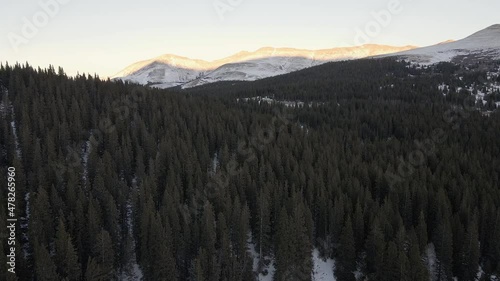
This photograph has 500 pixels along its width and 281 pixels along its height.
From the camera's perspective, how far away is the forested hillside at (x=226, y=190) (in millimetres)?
50469

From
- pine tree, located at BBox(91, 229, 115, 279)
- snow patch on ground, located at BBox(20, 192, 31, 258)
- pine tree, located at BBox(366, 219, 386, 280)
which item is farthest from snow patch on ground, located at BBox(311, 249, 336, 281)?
snow patch on ground, located at BBox(20, 192, 31, 258)

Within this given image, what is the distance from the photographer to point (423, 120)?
11525cm

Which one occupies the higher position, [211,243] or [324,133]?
[324,133]

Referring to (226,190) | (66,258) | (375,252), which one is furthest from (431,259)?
(66,258)

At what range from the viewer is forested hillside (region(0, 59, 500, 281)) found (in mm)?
50469

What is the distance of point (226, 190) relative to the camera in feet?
212

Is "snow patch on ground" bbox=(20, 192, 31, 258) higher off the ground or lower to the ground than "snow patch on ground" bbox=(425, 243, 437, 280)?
higher

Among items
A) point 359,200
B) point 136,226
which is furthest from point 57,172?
point 359,200

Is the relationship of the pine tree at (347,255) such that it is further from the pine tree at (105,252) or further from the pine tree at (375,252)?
the pine tree at (105,252)

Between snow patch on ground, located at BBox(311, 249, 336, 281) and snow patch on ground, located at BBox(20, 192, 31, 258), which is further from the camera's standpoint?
snow patch on ground, located at BBox(311, 249, 336, 281)

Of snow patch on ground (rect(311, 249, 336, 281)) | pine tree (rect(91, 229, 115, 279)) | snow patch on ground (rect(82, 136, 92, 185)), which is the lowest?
snow patch on ground (rect(311, 249, 336, 281))

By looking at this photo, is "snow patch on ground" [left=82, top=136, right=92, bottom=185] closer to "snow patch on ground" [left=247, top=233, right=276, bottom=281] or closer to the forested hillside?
the forested hillside

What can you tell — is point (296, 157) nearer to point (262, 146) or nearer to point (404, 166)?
point (262, 146)

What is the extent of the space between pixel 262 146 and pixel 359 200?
32.3 metres
